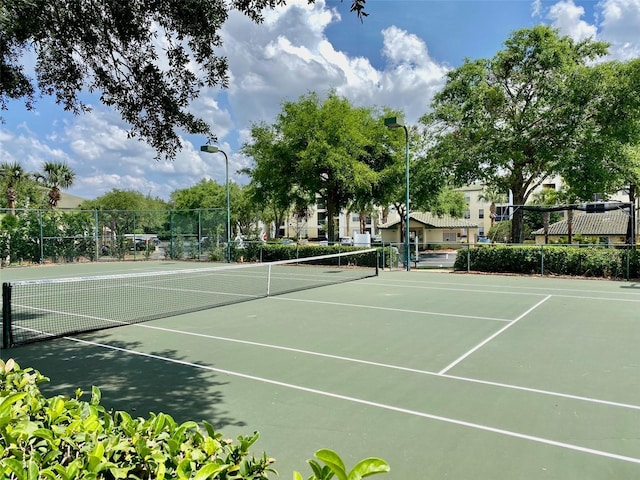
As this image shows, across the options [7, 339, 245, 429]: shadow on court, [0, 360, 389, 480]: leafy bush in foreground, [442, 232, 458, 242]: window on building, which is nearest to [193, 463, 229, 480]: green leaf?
[0, 360, 389, 480]: leafy bush in foreground

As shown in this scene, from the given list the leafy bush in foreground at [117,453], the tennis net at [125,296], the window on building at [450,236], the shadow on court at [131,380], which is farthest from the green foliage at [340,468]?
the window on building at [450,236]

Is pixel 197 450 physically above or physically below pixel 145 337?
above

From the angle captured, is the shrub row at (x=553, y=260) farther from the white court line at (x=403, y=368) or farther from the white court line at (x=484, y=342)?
the white court line at (x=403, y=368)

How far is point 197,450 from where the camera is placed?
6.40 feet

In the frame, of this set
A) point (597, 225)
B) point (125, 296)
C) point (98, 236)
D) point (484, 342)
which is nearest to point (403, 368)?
point (484, 342)

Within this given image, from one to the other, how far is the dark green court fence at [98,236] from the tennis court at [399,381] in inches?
846

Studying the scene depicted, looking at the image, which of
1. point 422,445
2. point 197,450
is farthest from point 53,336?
point 197,450

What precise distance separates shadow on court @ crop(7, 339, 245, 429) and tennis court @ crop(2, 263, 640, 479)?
25 mm

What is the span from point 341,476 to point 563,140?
23.0 meters

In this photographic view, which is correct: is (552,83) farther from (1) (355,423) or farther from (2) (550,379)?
(1) (355,423)

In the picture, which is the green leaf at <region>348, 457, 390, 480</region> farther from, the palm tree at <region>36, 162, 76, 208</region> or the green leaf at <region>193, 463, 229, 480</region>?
the palm tree at <region>36, 162, 76, 208</region>

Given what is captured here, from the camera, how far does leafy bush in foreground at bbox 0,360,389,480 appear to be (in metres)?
1.69

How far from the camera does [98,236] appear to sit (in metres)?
31.5

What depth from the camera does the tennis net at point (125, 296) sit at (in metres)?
8.90
